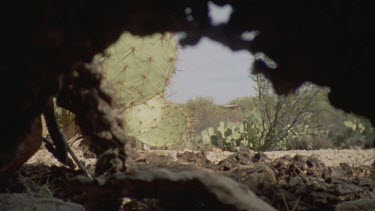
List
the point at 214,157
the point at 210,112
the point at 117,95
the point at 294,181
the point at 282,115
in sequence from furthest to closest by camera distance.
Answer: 1. the point at 210,112
2. the point at 282,115
3. the point at 214,157
4. the point at 294,181
5. the point at 117,95

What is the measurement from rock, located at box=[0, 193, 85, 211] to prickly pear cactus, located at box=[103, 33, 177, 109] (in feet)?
8.05

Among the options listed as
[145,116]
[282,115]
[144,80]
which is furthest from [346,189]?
[282,115]

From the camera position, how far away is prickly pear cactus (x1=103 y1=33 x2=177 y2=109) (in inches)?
159

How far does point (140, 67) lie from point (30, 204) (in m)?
2.81

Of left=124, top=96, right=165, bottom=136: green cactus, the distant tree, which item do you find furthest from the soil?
the distant tree

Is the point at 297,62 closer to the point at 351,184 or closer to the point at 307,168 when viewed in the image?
the point at 351,184

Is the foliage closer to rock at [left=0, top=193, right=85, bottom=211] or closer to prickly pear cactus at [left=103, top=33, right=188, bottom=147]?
prickly pear cactus at [left=103, top=33, right=188, bottom=147]

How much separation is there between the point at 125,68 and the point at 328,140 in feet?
22.9

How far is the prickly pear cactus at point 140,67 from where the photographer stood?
4.04 m

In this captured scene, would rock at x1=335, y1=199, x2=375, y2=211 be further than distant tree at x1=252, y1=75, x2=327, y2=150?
No

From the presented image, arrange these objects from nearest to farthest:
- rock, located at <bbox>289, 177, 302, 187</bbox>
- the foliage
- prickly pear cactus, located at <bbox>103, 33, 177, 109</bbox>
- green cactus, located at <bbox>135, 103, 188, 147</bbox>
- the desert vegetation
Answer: the desert vegetation
rock, located at <bbox>289, 177, 302, 187</bbox>
prickly pear cactus, located at <bbox>103, 33, 177, 109</bbox>
green cactus, located at <bbox>135, 103, 188, 147</bbox>
the foliage

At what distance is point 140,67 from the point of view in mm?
4230

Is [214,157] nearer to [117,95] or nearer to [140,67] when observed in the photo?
[140,67]

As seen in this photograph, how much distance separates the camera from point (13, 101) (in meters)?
0.87
